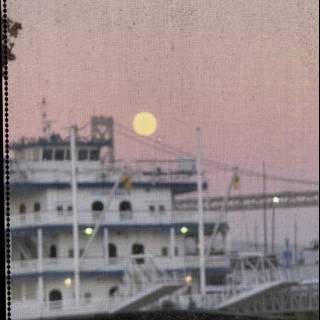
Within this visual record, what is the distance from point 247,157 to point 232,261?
495 cm

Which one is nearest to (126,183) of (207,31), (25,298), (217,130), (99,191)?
(99,191)

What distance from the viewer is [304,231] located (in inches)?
82.2

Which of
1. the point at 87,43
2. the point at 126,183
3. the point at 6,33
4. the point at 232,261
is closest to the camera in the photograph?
the point at 6,33

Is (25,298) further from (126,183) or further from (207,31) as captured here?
(207,31)

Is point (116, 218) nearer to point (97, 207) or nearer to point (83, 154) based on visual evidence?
point (97, 207)

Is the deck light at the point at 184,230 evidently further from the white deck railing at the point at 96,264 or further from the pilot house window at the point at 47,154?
the pilot house window at the point at 47,154

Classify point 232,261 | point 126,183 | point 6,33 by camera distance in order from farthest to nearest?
point 232,261
point 126,183
point 6,33

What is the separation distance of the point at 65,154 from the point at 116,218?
0.53m

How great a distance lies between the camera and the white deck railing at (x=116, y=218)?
596cm

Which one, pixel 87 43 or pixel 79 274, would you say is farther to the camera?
pixel 79 274

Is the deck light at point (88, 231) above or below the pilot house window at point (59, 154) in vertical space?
below

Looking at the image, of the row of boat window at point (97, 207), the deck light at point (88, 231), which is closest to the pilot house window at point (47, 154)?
the row of boat window at point (97, 207)

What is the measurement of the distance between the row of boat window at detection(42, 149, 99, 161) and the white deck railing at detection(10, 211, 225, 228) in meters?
0.31

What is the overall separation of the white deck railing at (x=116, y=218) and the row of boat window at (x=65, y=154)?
0.31 meters
